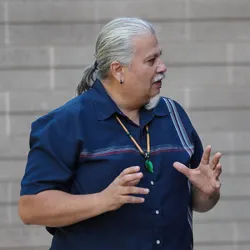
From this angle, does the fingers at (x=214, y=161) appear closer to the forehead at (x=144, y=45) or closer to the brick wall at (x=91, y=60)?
the forehead at (x=144, y=45)

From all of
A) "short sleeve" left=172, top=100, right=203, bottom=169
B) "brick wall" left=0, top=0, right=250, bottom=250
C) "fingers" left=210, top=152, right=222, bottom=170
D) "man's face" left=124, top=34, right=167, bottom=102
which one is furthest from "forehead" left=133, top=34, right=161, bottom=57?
"brick wall" left=0, top=0, right=250, bottom=250

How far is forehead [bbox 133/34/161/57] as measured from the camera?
8.28ft

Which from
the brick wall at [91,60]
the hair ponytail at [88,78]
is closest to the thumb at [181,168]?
the hair ponytail at [88,78]

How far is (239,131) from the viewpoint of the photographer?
463 centimetres

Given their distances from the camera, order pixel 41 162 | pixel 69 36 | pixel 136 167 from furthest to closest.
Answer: pixel 69 36
pixel 41 162
pixel 136 167

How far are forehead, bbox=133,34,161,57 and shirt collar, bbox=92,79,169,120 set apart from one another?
0.20 meters

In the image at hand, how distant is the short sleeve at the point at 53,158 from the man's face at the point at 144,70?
0.27 meters

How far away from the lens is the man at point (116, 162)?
8.04 ft

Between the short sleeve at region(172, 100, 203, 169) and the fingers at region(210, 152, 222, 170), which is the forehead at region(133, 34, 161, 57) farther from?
the fingers at region(210, 152, 222, 170)

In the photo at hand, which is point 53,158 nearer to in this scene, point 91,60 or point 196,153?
point 196,153

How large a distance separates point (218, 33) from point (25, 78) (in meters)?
1.28

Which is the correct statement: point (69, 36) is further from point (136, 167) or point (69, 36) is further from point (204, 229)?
point (136, 167)

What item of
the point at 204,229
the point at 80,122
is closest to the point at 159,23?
the point at 204,229

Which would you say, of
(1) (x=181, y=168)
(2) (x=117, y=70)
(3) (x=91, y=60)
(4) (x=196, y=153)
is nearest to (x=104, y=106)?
(2) (x=117, y=70)
